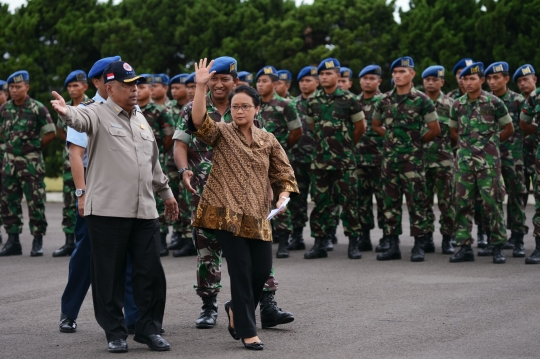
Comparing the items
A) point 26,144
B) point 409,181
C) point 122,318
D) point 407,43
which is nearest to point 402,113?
point 409,181

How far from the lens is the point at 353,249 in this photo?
1299 cm

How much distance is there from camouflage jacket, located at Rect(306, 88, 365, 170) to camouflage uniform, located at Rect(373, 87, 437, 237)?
422 mm

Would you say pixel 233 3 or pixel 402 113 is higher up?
pixel 233 3

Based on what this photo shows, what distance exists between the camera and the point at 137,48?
91.0ft

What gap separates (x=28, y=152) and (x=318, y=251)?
4.21 meters

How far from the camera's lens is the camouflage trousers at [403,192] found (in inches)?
494

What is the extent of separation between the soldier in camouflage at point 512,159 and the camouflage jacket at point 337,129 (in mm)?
1896

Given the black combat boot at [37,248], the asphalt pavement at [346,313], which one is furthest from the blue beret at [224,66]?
the black combat boot at [37,248]

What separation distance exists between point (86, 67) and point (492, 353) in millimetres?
23551

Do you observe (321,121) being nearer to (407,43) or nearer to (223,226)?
(223,226)

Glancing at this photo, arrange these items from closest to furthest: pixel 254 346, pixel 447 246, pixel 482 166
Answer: pixel 254 346 → pixel 482 166 → pixel 447 246

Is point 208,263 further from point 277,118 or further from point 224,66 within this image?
point 277,118

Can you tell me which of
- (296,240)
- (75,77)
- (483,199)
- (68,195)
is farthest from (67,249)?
(483,199)

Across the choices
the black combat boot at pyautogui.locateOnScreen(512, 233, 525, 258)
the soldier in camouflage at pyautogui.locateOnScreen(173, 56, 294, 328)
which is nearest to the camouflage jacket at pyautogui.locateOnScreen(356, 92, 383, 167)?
the black combat boot at pyautogui.locateOnScreen(512, 233, 525, 258)
